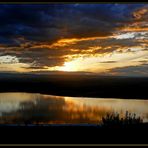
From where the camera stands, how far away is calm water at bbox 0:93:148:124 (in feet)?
9.37

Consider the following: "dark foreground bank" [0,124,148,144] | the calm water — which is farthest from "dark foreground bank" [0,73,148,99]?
"dark foreground bank" [0,124,148,144]

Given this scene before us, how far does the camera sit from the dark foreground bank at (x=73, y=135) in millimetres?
2857

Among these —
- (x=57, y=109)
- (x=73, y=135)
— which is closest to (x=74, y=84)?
(x=57, y=109)

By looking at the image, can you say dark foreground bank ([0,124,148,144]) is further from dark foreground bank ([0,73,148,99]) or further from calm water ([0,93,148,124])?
dark foreground bank ([0,73,148,99])

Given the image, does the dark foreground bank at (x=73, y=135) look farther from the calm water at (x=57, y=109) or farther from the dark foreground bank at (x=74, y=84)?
the dark foreground bank at (x=74, y=84)

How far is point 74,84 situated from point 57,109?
0.23m

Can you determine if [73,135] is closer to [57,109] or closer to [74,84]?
[57,109]

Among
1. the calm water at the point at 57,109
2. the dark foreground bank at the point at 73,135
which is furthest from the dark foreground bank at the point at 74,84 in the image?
the dark foreground bank at the point at 73,135

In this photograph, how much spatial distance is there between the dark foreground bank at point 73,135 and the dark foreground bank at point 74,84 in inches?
10.6

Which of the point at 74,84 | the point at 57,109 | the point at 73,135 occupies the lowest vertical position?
the point at 73,135

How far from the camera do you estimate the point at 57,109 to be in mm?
2908

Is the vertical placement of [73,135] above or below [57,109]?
below

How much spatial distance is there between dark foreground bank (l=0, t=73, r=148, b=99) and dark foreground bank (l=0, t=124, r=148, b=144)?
0.27 meters

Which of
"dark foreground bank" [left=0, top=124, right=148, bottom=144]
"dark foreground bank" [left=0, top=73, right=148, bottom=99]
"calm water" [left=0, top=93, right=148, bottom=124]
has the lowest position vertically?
"dark foreground bank" [left=0, top=124, right=148, bottom=144]
